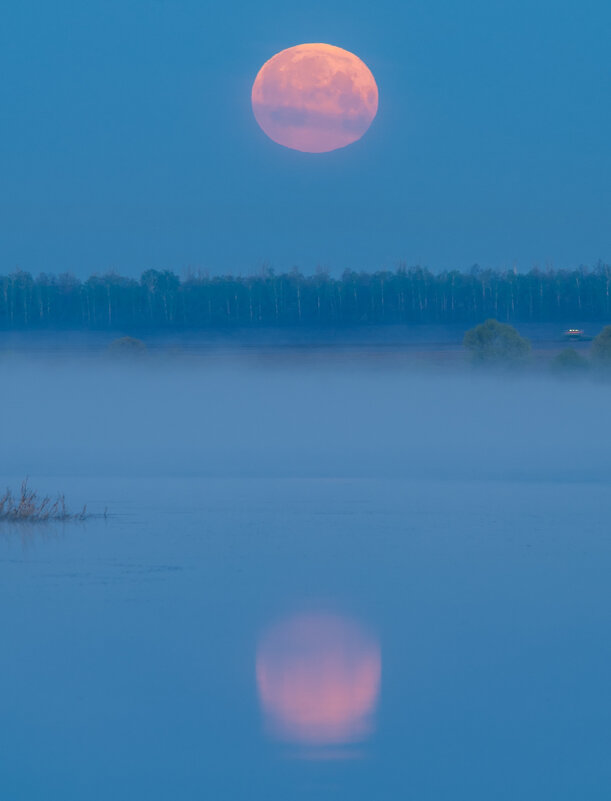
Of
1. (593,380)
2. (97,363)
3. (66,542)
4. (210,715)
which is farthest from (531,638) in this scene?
(97,363)

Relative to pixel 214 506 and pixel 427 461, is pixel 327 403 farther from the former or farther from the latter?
pixel 214 506

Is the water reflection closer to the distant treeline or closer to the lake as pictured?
the lake

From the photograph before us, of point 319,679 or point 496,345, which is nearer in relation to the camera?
point 319,679

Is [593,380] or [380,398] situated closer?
[380,398]

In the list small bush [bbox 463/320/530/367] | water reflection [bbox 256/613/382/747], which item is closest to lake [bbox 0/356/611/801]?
water reflection [bbox 256/613/382/747]

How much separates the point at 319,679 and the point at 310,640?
3.18 ft

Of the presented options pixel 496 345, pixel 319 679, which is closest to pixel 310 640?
pixel 319 679

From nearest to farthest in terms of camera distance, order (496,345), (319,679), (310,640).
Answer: (319,679), (310,640), (496,345)

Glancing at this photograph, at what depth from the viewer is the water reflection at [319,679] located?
19.3ft

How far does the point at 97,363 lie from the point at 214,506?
5011cm

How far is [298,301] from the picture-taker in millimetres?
73625

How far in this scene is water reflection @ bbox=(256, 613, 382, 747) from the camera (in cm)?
589

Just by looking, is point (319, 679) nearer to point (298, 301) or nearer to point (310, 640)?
point (310, 640)

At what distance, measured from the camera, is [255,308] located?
72000 millimetres
